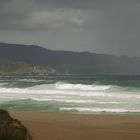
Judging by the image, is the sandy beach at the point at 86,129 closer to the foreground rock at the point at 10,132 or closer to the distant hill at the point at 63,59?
the foreground rock at the point at 10,132

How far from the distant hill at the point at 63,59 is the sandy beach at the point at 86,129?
Answer: 481 feet

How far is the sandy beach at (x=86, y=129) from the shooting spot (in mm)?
10789

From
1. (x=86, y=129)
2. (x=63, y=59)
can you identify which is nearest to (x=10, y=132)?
(x=86, y=129)

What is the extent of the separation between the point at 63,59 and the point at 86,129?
158536 mm

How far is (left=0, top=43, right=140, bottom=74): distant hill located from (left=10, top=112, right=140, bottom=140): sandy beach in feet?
481

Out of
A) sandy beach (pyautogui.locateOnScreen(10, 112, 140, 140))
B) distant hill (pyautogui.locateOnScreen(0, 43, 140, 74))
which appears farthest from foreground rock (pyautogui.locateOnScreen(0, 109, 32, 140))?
distant hill (pyautogui.locateOnScreen(0, 43, 140, 74))

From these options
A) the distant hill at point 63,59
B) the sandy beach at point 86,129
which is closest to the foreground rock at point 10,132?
the sandy beach at point 86,129

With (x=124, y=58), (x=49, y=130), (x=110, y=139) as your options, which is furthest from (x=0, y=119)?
(x=124, y=58)

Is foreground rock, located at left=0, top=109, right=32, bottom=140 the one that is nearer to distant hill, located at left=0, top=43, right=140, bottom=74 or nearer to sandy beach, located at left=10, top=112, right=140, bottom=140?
sandy beach, located at left=10, top=112, right=140, bottom=140

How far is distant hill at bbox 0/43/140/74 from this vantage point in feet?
542

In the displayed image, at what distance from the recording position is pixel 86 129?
12211 millimetres

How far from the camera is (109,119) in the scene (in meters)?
15.3

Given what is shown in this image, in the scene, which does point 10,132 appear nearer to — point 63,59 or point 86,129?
point 86,129

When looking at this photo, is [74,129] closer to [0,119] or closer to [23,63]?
[0,119]
